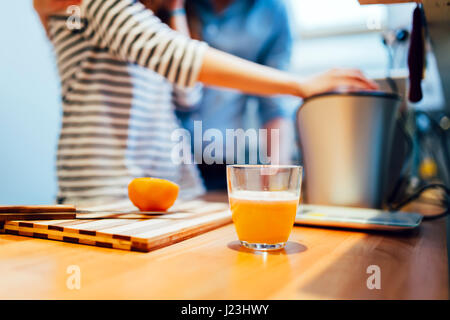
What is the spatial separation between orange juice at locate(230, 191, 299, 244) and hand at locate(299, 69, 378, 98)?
1.53 ft

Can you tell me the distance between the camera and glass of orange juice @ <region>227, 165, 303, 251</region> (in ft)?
1.59

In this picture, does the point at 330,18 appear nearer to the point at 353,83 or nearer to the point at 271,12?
the point at 271,12

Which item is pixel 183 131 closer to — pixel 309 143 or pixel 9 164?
pixel 309 143

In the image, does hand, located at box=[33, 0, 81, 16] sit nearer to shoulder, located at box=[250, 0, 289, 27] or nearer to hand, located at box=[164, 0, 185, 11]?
hand, located at box=[164, 0, 185, 11]

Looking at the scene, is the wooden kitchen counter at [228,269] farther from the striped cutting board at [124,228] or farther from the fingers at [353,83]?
the fingers at [353,83]

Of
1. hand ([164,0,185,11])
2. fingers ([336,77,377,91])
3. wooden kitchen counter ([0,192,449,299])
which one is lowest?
wooden kitchen counter ([0,192,449,299])

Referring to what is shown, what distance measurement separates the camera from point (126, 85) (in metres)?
1.09

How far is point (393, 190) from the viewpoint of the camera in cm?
97

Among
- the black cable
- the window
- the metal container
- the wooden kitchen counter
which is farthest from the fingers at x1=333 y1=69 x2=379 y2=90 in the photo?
the window

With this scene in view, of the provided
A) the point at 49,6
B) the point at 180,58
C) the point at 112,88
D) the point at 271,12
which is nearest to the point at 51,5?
the point at 49,6

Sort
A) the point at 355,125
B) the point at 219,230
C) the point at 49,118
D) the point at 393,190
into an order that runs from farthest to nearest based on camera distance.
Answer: the point at 49,118, the point at 393,190, the point at 355,125, the point at 219,230

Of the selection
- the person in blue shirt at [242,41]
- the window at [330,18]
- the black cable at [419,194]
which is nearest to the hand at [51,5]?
the person in blue shirt at [242,41]
